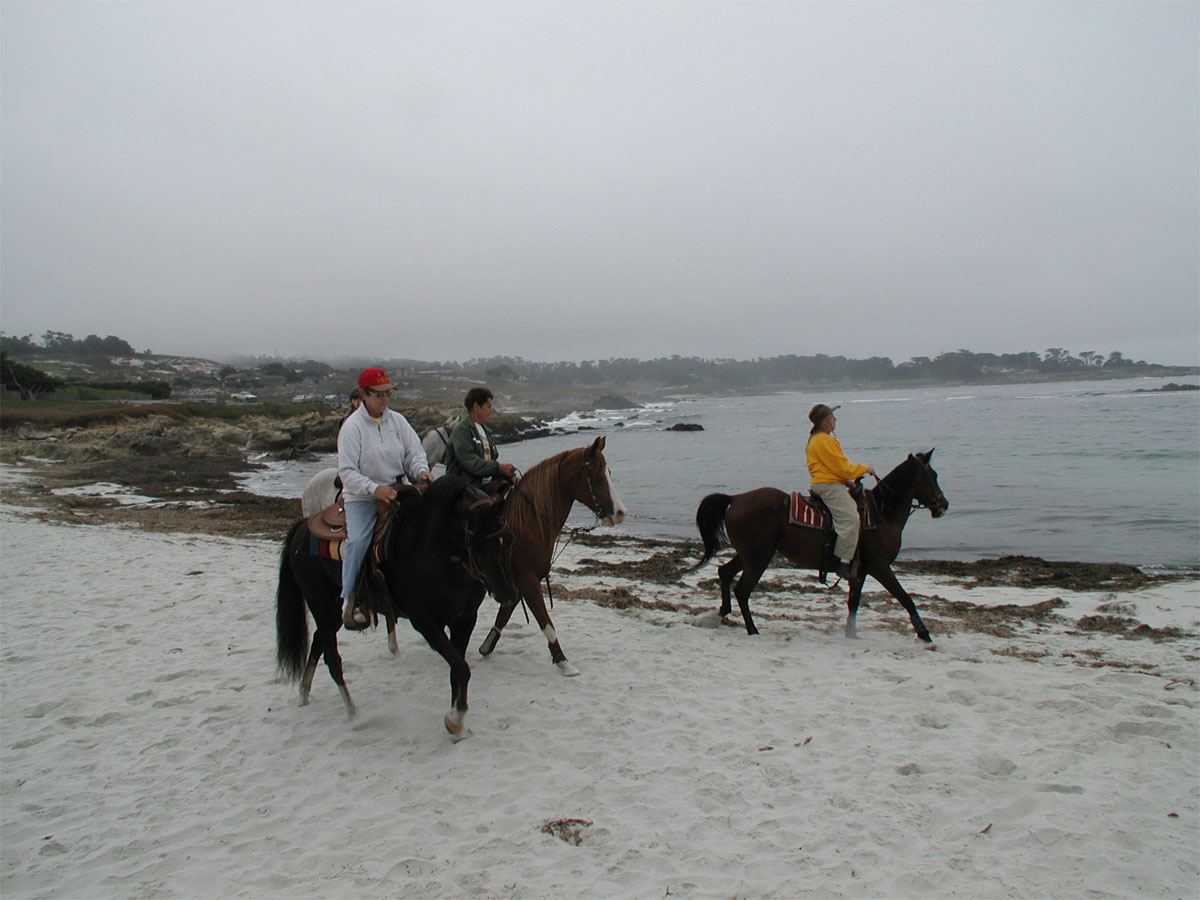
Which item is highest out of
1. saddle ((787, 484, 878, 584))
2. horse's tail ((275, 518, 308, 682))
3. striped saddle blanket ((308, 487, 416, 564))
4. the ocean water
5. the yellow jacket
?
the yellow jacket

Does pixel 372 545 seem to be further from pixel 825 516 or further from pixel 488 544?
pixel 825 516

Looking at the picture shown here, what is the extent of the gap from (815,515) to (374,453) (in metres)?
4.74

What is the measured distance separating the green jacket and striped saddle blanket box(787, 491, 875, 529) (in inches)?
132

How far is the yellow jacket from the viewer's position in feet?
23.2

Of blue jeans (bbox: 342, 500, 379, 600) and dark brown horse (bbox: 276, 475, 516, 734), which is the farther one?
blue jeans (bbox: 342, 500, 379, 600)

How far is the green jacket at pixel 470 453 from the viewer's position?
19.1 feet

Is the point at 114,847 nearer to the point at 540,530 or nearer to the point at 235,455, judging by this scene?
the point at 540,530

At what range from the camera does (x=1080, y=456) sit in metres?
27.8

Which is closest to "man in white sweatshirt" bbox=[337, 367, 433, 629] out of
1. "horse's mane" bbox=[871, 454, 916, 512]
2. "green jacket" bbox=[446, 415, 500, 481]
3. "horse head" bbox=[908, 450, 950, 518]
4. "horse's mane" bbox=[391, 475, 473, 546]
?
"horse's mane" bbox=[391, 475, 473, 546]

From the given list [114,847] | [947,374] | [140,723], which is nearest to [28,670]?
[140,723]

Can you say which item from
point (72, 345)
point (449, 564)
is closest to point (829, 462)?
point (449, 564)

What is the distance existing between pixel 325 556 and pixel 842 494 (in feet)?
16.9

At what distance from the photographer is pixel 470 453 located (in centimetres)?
589

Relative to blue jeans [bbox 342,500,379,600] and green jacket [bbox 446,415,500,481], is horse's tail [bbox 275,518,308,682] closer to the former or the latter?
blue jeans [bbox 342,500,379,600]
